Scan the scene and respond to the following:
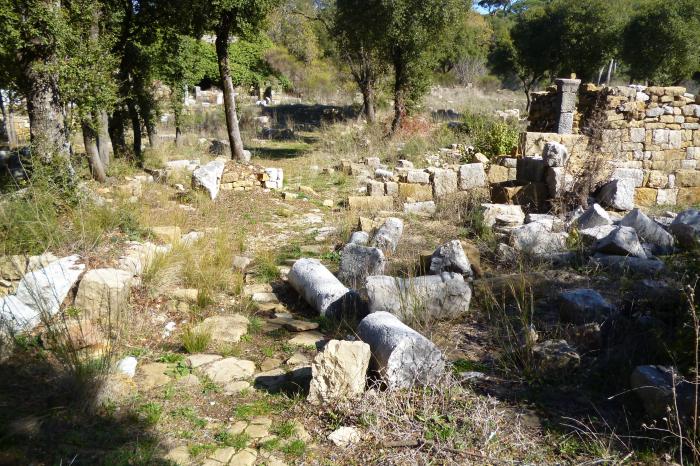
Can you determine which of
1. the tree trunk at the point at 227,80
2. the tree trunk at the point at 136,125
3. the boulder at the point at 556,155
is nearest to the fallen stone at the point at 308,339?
the boulder at the point at 556,155

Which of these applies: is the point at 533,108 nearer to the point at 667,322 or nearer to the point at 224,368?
the point at 667,322

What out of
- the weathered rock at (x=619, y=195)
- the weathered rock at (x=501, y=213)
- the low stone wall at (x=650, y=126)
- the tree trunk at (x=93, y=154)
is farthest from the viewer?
the low stone wall at (x=650, y=126)

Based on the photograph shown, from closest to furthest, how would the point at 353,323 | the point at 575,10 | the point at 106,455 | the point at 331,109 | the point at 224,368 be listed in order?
the point at 106,455, the point at 224,368, the point at 353,323, the point at 575,10, the point at 331,109

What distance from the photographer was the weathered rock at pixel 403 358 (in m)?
3.61

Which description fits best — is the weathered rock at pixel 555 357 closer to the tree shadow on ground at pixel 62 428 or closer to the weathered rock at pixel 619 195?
the tree shadow on ground at pixel 62 428

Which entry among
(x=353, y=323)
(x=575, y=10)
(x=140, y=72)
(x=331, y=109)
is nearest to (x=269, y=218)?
(x=353, y=323)

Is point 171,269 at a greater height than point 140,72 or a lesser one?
lesser

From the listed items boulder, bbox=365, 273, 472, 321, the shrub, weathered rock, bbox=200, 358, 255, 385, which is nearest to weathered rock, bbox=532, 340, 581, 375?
boulder, bbox=365, 273, 472, 321

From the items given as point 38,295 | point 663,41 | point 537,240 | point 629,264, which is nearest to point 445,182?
point 537,240

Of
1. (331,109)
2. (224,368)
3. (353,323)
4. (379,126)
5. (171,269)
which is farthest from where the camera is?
(331,109)

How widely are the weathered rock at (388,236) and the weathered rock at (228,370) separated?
300 cm

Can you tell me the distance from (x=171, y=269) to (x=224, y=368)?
1.85 metres

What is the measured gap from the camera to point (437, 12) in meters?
15.3

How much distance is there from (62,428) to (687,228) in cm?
666
